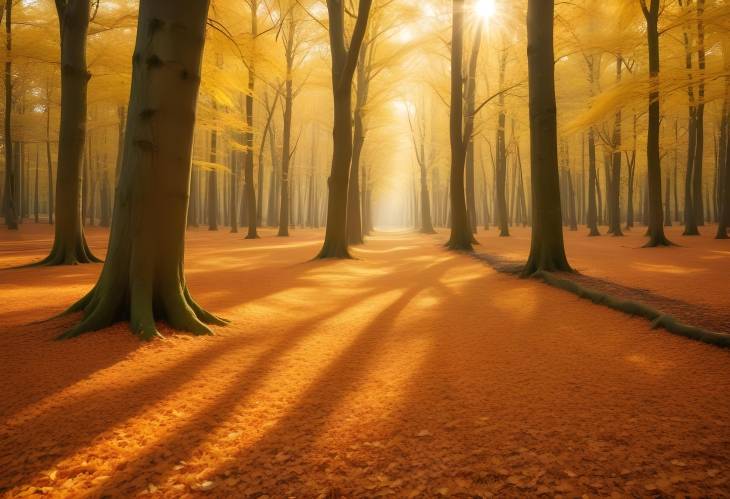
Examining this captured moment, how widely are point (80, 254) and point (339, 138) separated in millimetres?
6546

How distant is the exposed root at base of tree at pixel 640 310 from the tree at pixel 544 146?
0.58m

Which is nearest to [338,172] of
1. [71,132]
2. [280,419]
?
[71,132]

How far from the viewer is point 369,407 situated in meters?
2.34

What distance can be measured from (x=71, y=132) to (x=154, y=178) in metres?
6.48

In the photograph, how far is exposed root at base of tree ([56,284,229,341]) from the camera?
3521 mm

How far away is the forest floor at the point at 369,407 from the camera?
1682 mm

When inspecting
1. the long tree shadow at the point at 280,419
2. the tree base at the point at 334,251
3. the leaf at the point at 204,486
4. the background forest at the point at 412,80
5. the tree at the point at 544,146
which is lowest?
the leaf at the point at 204,486

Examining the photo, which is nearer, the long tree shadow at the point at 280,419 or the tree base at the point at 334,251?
the long tree shadow at the point at 280,419

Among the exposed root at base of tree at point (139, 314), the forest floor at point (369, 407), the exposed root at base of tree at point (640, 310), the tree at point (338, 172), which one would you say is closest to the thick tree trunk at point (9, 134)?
the tree at point (338, 172)

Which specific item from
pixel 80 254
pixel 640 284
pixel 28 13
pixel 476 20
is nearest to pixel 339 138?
pixel 80 254

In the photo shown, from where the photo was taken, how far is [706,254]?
9.77 metres

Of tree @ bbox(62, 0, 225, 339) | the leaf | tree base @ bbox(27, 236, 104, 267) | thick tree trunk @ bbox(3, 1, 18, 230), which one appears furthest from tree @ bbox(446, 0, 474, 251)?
thick tree trunk @ bbox(3, 1, 18, 230)

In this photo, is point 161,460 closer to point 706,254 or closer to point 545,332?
point 545,332

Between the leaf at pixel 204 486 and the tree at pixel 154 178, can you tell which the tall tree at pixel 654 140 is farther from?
the leaf at pixel 204 486
